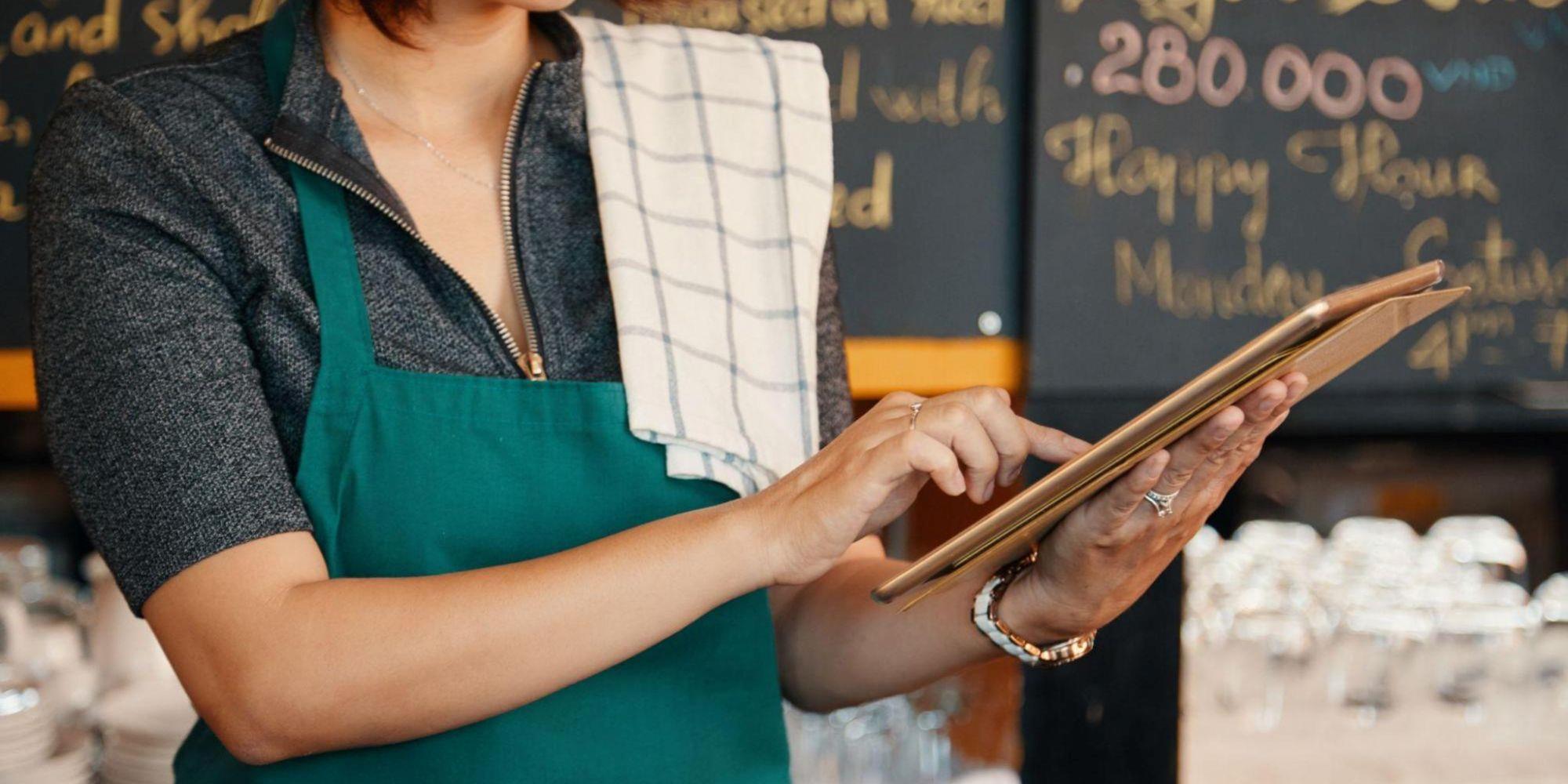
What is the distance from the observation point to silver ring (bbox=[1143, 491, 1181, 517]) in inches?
34.8

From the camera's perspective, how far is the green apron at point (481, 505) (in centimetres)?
96

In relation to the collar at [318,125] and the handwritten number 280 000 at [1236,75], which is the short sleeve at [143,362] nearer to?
the collar at [318,125]

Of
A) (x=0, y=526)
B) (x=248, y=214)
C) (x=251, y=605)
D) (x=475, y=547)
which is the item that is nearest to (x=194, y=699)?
(x=251, y=605)

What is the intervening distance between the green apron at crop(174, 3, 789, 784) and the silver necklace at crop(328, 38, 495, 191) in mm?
42

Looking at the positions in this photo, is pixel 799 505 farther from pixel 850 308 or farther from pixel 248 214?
pixel 850 308

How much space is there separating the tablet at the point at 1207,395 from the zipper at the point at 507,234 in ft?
1.13

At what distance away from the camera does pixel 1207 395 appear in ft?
2.35

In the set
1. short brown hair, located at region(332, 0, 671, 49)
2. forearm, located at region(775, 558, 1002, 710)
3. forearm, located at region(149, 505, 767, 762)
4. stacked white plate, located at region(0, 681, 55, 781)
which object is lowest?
stacked white plate, located at region(0, 681, 55, 781)

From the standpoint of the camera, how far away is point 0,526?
2113 mm

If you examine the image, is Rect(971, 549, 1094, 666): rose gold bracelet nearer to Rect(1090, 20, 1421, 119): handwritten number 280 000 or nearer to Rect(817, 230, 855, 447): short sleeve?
Rect(817, 230, 855, 447): short sleeve

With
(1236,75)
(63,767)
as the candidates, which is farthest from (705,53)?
A: (63,767)

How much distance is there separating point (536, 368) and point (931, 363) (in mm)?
838

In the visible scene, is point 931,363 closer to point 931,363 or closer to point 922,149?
point 931,363

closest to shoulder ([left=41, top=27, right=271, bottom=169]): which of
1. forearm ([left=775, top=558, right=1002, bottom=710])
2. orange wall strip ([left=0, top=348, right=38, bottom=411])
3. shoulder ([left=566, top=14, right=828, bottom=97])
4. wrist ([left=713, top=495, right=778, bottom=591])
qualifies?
shoulder ([left=566, top=14, right=828, bottom=97])
